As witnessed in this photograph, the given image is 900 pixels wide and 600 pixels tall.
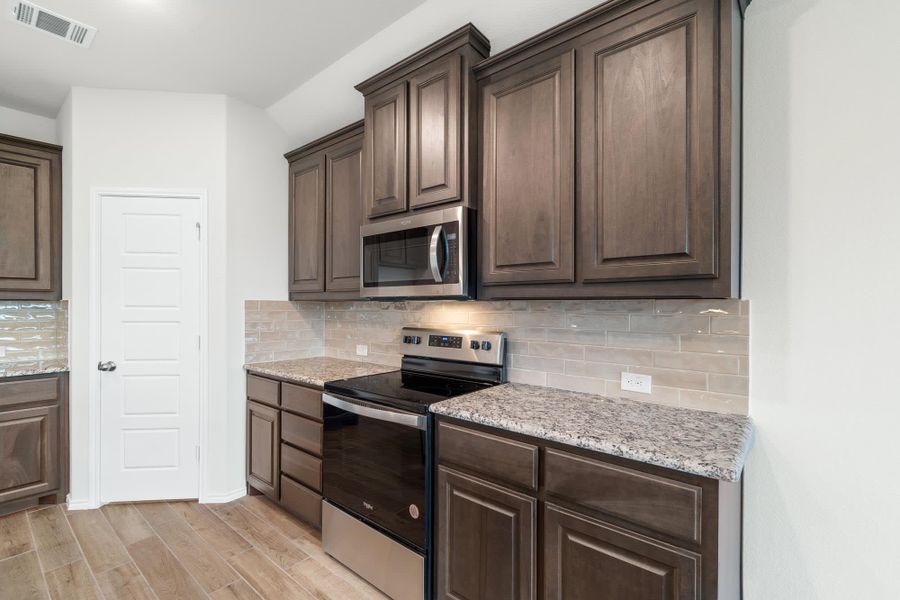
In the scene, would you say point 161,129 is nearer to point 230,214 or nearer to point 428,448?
point 230,214

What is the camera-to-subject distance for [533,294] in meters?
1.80

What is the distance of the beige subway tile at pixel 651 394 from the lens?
5.61ft

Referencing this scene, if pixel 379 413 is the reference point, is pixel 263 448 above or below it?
below

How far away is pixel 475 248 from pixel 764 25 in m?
1.34

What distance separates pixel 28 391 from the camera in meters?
2.75

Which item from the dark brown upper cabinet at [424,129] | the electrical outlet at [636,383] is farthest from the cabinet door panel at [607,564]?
the dark brown upper cabinet at [424,129]

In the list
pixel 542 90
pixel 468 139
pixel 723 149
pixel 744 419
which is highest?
pixel 542 90

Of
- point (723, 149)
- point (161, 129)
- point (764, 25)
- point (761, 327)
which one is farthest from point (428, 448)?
point (161, 129)

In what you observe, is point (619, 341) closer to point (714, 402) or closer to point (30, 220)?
point (714, 402)

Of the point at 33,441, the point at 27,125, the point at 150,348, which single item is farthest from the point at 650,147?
the point at 27,125

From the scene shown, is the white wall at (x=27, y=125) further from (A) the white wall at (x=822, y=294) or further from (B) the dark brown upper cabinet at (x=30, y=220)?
(A) the white wall at (x=822, y=294)

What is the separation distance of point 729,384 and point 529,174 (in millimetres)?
1121

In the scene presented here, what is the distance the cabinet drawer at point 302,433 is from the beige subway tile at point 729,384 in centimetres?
194

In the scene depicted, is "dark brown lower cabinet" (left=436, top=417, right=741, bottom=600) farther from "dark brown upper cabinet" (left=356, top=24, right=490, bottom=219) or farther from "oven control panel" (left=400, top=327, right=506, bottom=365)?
"dark brown upper cabinet" (left=356, top=24, right=490, bottom=219)
